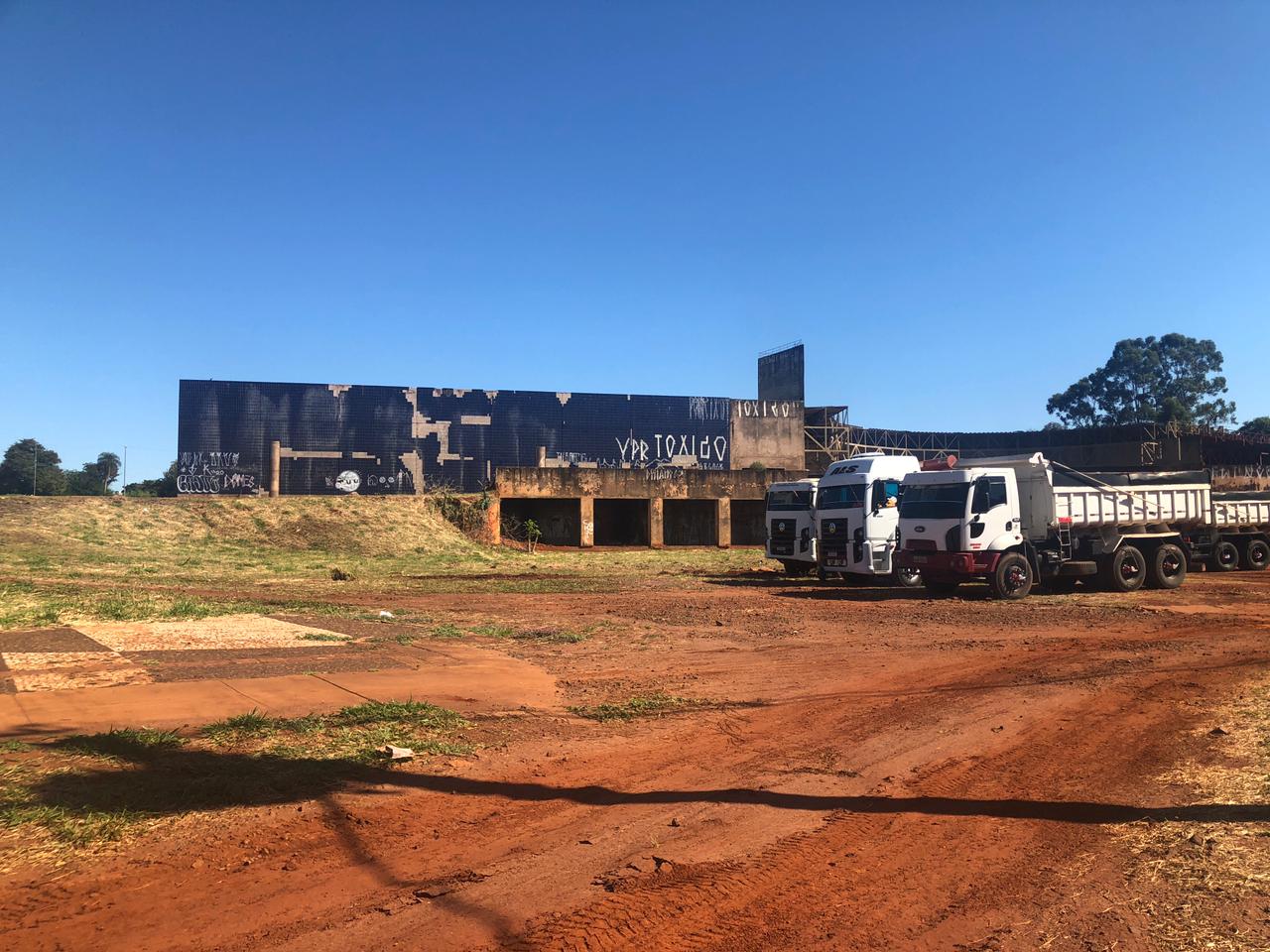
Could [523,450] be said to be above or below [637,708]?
above

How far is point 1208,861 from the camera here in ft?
16.0

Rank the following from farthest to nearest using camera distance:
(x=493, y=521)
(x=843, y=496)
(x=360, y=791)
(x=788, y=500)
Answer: (x=493, y=521)
(x=788, y=500)
(x=843, y=496)
(x=360, y=791)

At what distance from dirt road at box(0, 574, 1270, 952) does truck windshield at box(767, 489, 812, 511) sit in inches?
654

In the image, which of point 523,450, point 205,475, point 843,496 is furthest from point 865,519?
point 205,475

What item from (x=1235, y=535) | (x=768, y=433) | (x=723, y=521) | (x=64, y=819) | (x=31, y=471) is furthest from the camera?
(x=31, y=471)

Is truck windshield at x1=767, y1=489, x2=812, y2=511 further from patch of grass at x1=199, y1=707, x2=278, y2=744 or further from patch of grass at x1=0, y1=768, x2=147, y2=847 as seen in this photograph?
patch of grass at x1=0, y1=768, x2=147, y2=847

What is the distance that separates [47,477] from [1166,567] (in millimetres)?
74467

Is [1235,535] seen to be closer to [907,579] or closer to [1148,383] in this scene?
[907,579]

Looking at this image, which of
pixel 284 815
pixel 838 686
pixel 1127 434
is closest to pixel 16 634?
pixel 284 815

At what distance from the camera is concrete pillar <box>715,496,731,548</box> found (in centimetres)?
4503

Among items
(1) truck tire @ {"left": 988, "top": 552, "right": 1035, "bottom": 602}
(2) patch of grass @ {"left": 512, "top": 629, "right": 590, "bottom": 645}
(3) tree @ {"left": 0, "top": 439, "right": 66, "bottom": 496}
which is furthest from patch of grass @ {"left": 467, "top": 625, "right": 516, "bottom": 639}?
(3) tree @ {"left": 0, "top": 439, "right": 66, "bottom": 496}

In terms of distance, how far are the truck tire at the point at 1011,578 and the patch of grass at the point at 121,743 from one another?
18.3 m

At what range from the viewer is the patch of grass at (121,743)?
6.57m

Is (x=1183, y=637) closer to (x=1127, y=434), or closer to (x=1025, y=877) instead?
(x=1025, y=877)
